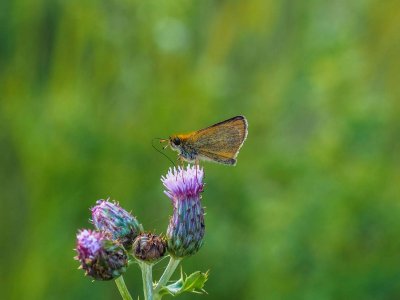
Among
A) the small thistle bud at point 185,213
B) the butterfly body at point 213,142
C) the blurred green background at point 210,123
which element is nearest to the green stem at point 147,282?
the small thistle bud at point 185,213

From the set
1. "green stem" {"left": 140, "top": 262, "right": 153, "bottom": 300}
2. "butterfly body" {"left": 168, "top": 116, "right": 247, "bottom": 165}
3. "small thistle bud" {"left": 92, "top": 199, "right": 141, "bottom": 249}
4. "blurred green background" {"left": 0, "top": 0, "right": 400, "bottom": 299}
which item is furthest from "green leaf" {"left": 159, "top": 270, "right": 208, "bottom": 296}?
"blurred green background" {"left": 0, "top": 0, "right": 400, "bottom": 299}

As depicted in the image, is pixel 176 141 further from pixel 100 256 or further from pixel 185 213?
pixel 100 256

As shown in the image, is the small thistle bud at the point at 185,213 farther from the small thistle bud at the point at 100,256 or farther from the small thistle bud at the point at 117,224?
the small thistle bud at the point at 100,256

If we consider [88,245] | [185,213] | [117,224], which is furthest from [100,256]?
[185,213]

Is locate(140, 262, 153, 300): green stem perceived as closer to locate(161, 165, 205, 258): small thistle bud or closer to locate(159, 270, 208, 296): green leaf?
locate(159, 270, 208, 296): green leaf


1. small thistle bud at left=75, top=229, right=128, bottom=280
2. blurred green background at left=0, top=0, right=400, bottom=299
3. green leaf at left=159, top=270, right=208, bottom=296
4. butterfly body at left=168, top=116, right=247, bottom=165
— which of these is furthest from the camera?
blurred green background at left=0, top=0, right=400, bottom=299

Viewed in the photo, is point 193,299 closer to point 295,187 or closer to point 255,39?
point 295,187
